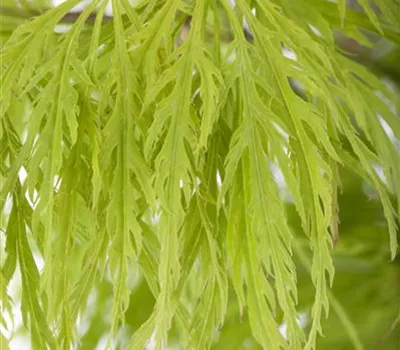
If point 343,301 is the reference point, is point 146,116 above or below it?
above

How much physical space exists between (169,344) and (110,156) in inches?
13.8

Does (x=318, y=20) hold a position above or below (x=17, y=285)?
above

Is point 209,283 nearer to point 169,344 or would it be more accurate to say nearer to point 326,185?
point 326,185

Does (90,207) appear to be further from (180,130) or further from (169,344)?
(169,344)

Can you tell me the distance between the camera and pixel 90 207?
37 centimetres

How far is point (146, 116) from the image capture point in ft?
1.16

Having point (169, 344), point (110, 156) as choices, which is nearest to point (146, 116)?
point (110, 156)

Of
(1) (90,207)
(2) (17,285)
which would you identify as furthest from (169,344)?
(1) (90,207)

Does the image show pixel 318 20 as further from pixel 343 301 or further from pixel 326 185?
pixel 343 301

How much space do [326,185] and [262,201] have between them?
0.03m

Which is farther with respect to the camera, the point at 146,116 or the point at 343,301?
the point at 343,301

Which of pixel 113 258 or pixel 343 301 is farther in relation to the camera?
pixel 343 301

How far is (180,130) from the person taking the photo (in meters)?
0.33

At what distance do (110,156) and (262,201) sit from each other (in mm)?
74
